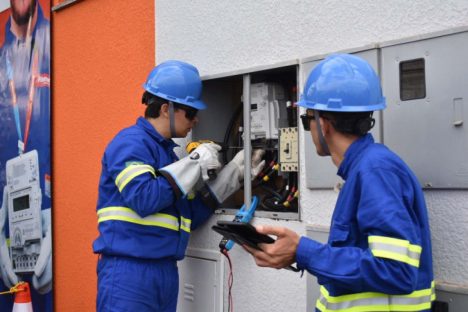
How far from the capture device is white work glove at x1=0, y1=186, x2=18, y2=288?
5602 millimetres

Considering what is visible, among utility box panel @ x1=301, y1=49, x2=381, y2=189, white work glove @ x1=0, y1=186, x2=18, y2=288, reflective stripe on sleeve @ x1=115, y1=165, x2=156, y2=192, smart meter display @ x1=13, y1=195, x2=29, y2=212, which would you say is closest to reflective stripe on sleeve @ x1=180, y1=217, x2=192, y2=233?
reflective stripe on sleeve @ x1=115, y1=165, x2=156, y2=192

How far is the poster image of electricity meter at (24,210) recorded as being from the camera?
17.1ft

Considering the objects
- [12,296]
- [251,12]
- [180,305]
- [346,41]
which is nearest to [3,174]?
[12,296]

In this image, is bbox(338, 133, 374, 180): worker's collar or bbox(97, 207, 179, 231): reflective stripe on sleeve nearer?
bbox(338, 133, 374, 180): worker's collar

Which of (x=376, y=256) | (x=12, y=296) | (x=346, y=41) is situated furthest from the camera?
(x=12, y=296)

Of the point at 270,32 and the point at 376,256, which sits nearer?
the point at 376,256

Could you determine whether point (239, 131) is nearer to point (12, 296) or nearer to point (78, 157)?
point (78, 157)

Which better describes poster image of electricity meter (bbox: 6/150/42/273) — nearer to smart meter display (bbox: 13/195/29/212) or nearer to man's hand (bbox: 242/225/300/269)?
smart meter display (bbox: 13/195/29/212)

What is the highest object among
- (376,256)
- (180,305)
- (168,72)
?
(168,72)

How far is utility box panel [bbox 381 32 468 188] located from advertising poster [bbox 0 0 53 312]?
3.63 m

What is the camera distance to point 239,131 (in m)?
3.57

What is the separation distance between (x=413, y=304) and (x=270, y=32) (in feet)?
5.66

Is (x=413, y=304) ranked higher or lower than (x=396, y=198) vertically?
lower

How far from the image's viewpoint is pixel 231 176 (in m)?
3.25
